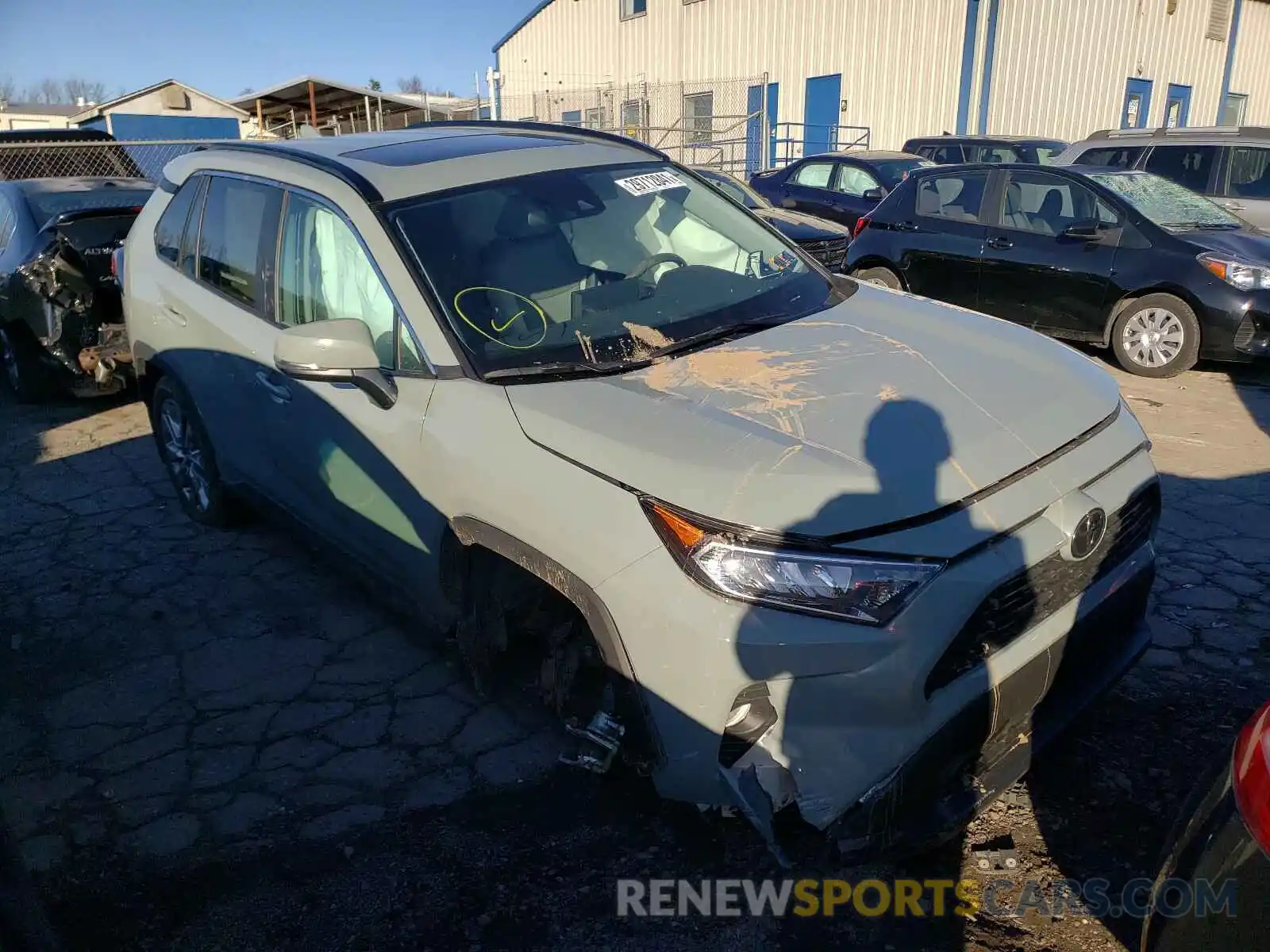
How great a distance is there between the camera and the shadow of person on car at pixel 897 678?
6.76ft

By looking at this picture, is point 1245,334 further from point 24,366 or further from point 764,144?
point 764,144

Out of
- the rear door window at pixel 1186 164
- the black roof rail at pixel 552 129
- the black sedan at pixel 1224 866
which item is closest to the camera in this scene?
the black sedan at pixel 1224 866

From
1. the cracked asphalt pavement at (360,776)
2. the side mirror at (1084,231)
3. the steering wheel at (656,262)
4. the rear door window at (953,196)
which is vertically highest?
the rear door window at (953,196)

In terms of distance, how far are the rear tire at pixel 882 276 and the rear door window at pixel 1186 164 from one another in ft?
10.3

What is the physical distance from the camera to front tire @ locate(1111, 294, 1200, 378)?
7086 mm

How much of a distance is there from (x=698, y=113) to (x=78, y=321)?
19.9 metres

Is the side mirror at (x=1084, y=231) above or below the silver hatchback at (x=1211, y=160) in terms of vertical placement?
below

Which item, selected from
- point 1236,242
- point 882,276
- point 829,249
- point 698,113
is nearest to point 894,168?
point 829,249

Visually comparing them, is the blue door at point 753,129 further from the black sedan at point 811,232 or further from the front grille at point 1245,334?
the front grille at point 1245,334

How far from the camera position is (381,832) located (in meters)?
2.74

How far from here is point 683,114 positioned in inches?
883

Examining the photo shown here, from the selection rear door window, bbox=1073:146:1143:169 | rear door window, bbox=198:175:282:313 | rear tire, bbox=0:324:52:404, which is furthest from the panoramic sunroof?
rear door window, bbox=1073:146:1143:169

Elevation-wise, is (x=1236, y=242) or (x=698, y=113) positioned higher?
(x=698, y=113)

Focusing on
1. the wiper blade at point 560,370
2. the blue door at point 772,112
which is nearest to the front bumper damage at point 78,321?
the wiper blade at point 560,370
